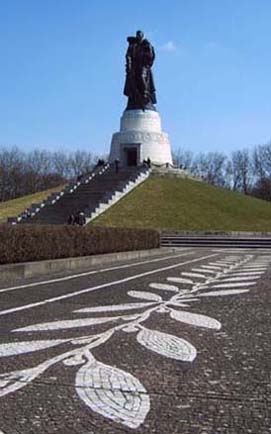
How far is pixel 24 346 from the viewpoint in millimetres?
5352

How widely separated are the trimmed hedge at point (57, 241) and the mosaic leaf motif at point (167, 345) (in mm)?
7111

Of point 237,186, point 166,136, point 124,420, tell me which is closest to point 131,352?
point 124,420

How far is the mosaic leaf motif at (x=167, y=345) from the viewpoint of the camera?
16.8ft

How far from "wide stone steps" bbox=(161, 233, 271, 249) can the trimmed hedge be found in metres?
11.5

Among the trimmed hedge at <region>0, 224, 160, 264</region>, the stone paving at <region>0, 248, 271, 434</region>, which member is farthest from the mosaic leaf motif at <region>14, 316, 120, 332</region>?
the trimmed hedge at <region>0, 224, 160, 264</region>

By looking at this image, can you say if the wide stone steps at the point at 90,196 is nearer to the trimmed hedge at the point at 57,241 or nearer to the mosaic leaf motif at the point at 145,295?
the trimmed hedge at the point at 57,241

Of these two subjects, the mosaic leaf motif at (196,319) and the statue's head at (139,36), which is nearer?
the mosaic leaf motif at (196,319)

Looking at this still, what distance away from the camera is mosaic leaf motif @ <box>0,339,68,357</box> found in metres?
5.10

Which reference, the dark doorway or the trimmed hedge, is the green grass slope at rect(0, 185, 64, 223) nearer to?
the dark doorway

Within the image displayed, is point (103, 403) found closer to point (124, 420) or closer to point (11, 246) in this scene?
point (124, 420)

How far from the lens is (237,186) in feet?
328

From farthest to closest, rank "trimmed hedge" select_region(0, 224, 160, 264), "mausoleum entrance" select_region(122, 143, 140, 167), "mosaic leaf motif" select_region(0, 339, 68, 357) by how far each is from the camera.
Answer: "mausoleum entrance" select_region(122, 143, 140, 167)
"trimmed hedge" select_region(0, 224, 160, 264)
"mosaic leaf motif" select_region(0, 339, 68, 357)

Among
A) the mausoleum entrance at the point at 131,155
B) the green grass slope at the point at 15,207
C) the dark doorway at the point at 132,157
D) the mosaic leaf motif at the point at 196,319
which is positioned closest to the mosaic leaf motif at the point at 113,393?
the mosaic leaf motif at the point at 196,319

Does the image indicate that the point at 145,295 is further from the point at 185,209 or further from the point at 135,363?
the point at 185,209
